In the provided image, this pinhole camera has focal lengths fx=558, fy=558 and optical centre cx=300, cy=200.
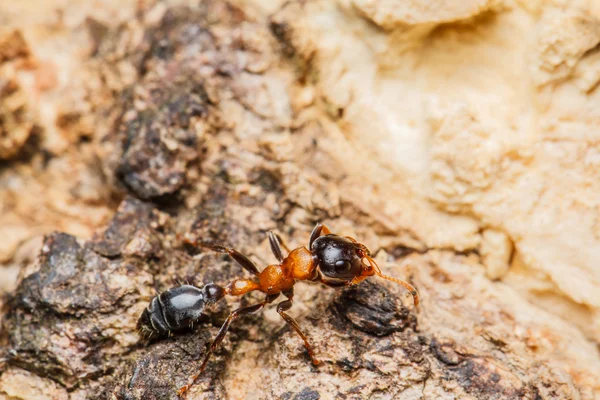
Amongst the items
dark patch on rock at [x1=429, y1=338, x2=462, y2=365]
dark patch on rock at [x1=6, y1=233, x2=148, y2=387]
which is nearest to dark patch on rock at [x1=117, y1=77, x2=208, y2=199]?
dark patch on rock at [x1=6, y1=233, x2=148, y2=387]

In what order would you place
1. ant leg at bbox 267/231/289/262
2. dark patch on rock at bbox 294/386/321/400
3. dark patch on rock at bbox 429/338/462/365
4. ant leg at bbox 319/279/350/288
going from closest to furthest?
1. dark patch on rock at bbox 294/386/321/400
2. dark patch on rock at bbox 429/338/462/365
3. ant leg at bbox 319/279/350/288
4. ant leg at bbox 267/231/289/262

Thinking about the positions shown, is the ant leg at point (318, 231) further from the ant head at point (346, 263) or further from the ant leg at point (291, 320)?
the ant leg at point (291, 320)

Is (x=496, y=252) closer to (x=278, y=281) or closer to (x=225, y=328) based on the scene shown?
(x=278, y=281)

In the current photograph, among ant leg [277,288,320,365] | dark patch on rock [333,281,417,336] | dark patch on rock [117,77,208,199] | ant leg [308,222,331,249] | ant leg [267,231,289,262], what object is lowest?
ant leg [277,288,320,365]

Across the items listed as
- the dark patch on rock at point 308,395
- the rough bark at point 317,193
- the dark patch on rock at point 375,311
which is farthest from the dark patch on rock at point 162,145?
the dark patch on rock at point 308,395

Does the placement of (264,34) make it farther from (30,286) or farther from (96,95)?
(30,286)

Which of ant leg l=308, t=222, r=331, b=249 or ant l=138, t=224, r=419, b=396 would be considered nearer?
ant l=138, t=224, r=419, b=396

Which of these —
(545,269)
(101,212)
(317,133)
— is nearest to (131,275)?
(101,212)

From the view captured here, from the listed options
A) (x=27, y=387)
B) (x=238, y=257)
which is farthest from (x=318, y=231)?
(x=27, y=387)

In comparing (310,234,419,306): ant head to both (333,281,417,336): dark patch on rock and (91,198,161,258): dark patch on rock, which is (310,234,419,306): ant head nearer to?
(333,281,417,336): dark patch on rock
